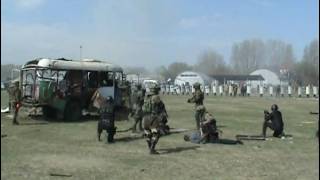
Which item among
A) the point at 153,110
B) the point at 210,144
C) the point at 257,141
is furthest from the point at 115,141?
the point at 257,141

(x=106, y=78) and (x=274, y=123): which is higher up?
(x=106, y=78)

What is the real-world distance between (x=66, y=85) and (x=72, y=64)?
90 centimetres

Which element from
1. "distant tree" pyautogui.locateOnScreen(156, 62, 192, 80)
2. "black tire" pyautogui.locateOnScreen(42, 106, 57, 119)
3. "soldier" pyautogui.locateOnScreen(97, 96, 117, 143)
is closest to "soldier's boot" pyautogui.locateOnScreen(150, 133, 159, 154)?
"soldier" pyautogui.locateOnScreen(97, 96, 117, 143)

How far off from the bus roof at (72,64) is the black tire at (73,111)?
1391 millimetres

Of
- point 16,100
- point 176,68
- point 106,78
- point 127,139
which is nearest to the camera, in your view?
point 127,139

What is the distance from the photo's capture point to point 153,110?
648 inches

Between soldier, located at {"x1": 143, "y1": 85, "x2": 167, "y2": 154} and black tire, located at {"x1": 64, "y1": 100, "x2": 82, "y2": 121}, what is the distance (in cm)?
728

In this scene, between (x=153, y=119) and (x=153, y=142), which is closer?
(x=153, y=142)

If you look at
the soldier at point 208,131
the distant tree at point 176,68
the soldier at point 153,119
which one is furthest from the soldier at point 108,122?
the distant tree at point 176,68

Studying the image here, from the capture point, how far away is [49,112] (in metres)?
24.7

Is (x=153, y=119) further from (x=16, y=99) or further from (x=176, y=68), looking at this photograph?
(x=176, y=68)

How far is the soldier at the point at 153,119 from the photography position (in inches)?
587

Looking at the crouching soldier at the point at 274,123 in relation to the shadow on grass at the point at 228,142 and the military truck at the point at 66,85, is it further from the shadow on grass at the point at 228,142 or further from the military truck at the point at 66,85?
the military truck at the point at 66,85

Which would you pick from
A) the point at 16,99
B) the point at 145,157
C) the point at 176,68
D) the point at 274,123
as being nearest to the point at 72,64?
the point at 16,99
